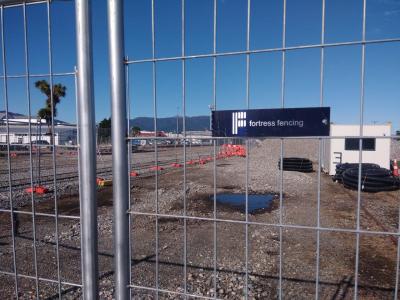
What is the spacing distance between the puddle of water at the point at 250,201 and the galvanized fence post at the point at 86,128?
7.62m

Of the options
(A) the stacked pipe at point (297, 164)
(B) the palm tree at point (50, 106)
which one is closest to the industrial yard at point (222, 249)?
(B) the palm tree at point (50, 106)

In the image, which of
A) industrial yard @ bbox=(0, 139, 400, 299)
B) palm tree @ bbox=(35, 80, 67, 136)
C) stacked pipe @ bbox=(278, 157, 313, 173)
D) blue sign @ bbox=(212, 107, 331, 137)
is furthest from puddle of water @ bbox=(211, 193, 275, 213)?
blue sign @ bbox=(212, 107, 331, 137)

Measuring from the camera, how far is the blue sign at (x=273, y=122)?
190 cm

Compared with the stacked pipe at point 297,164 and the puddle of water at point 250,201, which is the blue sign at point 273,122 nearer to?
the puddle of water at point 250,201

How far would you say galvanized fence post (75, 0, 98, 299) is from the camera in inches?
86.9

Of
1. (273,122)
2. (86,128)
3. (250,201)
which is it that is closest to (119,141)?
(86,128)

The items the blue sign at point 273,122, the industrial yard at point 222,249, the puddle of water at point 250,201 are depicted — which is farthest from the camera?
the puddle of water at point 250,201

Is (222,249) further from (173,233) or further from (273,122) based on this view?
(273,122)

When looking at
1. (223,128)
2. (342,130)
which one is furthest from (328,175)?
(223,128)

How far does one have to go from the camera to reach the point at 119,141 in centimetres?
217

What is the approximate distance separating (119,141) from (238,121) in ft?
2.48

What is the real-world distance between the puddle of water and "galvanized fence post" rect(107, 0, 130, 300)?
7611 millimetres

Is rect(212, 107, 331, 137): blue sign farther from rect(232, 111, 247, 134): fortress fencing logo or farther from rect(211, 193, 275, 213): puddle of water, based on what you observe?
rect(211, 193, 275, 213): puddle of water

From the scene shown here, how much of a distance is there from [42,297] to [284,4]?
3.94 meters
